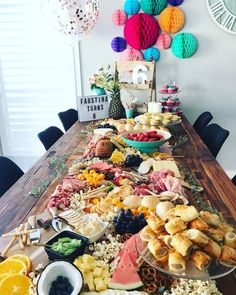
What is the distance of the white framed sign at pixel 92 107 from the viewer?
2.54 meters

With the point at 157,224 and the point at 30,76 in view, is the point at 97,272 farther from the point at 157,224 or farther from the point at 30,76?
the point at 30,76

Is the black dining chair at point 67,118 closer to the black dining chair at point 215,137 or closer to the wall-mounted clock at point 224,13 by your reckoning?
the black dining chair at point 215,137

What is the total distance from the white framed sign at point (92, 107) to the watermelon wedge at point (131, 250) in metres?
1.79

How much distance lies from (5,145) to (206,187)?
295 cm

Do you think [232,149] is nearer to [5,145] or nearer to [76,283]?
[5,145]


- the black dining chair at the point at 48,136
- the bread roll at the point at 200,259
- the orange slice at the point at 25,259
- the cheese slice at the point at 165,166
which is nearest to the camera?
the bread roll at the point at 200,259

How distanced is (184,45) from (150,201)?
226 cm

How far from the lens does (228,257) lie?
73 cm

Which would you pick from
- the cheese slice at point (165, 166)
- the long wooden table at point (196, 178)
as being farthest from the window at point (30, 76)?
the cheese slice at point (165, 166)

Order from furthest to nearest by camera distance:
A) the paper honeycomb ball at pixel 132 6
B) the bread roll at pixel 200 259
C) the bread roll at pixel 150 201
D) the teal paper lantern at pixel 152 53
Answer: the teal paper lantern at pixel 152 53, the paper honeycomb ball at pixel 132 6, the bread roll at pixel 150 201, the bread roll at pixel 200 259

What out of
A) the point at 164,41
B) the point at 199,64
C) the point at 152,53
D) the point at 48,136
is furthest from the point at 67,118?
the point at 199,64

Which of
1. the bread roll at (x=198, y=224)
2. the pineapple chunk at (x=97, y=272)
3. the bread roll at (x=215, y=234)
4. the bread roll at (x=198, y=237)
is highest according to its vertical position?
the bread roll at (x=198, y=224)

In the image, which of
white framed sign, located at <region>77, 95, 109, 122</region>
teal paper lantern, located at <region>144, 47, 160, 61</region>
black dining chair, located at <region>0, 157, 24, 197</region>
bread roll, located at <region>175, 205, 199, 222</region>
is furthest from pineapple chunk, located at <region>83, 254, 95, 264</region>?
teal paper lantern, located at <region>144, 47, 160, 61</region>

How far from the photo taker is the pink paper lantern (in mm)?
2942
